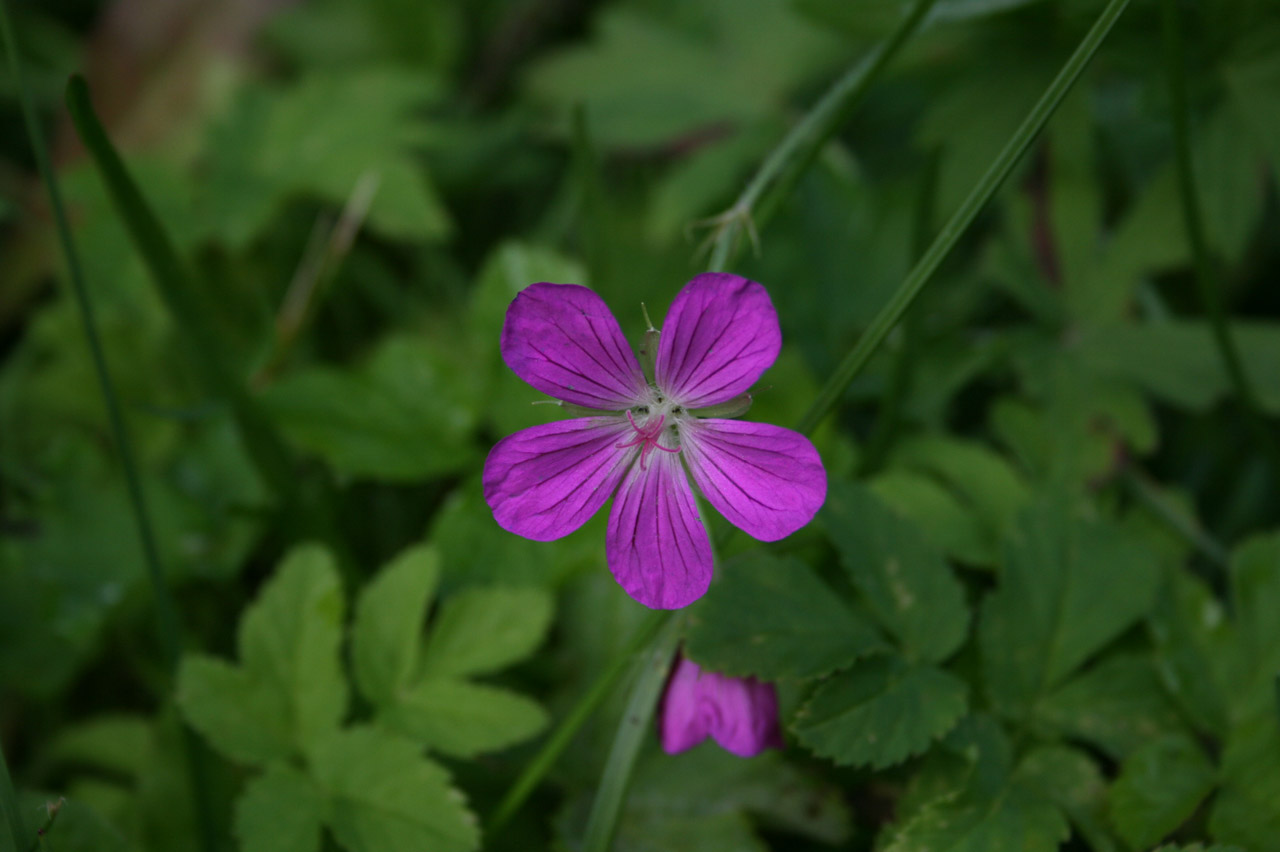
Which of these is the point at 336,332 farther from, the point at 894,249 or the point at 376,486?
the point at 894,249

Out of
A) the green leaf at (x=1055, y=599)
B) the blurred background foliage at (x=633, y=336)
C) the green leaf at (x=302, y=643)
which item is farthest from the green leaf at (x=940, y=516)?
the green leaf at (x=302, y=643)

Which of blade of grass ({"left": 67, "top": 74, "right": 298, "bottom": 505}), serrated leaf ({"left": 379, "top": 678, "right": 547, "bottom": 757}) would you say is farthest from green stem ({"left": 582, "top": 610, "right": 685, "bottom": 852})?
blade of grass ({"left": 67, "top": 74, "right": 298, "bottom": 505})

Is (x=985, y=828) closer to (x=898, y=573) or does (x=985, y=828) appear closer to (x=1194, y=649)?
(x=898, y=573)

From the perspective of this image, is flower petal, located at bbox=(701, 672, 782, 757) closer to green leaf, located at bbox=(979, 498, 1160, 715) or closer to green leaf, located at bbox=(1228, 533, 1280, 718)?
green leaf, located at bbox=(979, 498, 1160, 715)

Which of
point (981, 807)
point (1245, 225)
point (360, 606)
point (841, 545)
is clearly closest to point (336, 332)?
point (360, 606)

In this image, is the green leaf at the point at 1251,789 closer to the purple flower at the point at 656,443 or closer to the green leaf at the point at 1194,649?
the green leaf at the point at 1194,649

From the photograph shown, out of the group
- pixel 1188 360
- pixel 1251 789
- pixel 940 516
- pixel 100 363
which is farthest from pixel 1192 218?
pixel 100 363
